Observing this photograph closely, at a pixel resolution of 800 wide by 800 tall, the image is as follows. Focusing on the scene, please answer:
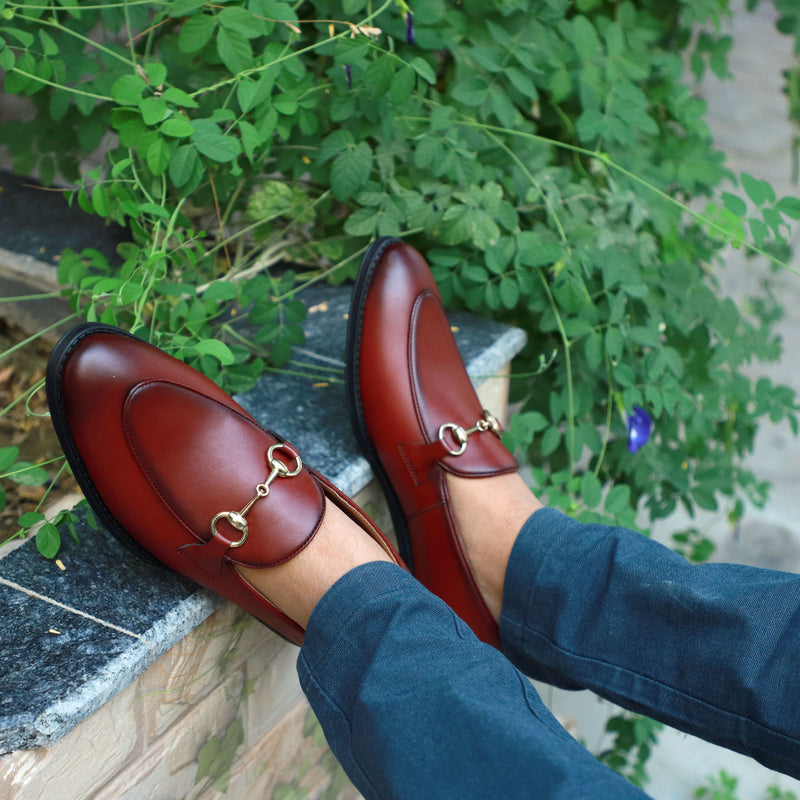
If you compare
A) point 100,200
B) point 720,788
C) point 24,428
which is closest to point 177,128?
point 100,200

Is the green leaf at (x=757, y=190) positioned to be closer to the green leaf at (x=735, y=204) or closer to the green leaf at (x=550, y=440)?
the green leaf at (x=735, y=204)

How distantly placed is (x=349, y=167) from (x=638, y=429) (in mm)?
674

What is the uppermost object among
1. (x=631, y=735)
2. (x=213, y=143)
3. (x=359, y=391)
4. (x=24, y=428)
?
(x=213, y=143)

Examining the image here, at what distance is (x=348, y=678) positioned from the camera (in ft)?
2.44

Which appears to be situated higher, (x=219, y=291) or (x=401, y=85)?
(x=401, y=85)

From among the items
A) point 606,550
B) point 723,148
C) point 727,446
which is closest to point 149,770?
point 606,550

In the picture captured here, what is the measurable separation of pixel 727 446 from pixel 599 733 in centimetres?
87

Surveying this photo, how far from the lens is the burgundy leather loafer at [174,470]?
0.83 metres

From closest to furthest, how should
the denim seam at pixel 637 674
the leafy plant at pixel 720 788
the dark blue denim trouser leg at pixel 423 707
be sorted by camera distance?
the dark blue denim trouser leg at pixel 423 707 < the denim seam at pixel 637 674 < the leafy plant at pixel 720 788

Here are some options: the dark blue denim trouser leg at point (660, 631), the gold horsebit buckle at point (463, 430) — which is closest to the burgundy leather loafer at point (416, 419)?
the gold horsebit buckle at point (463, 430)

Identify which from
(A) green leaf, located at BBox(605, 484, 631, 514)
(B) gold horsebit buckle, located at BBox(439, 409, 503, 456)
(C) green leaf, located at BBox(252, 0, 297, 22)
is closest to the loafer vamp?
(B) gold horsebit buckle, located at BBox(439, 409, 503, 456)

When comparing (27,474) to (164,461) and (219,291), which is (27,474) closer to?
(164,461)

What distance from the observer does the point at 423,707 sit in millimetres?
677

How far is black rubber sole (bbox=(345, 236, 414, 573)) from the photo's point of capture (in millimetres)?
1048
